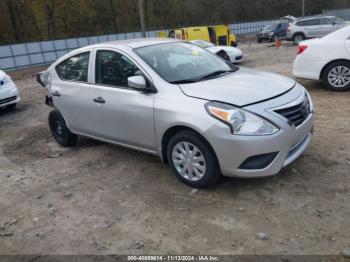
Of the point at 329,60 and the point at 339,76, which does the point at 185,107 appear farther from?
the point at 339,76

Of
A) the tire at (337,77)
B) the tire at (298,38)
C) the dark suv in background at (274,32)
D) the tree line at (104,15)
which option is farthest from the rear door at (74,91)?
the tree line at (104,15)

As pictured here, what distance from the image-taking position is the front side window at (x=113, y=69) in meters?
4.44

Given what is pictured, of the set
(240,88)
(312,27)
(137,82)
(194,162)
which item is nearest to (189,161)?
(194,162)

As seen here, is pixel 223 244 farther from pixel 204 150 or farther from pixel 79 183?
pixel 79 183

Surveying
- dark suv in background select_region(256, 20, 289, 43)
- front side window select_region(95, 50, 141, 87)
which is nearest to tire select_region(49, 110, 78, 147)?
front side window select_region(95, 50, 141, 87)

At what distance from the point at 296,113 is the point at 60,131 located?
12.3 ft

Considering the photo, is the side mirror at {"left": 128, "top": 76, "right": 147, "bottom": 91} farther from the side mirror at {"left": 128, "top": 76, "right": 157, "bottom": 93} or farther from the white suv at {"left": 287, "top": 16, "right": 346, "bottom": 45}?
the white suv at {"left": 287, "top": 16, "right": 346, "bottom": 45}

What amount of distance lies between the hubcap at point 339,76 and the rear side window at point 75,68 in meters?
5.05

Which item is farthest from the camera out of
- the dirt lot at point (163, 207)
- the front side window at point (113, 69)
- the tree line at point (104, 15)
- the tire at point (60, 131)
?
the tree line at point (104, 15)

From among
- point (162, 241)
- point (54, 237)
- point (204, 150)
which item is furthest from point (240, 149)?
point (54, 237)

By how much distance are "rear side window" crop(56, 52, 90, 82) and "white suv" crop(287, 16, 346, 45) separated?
1900cm

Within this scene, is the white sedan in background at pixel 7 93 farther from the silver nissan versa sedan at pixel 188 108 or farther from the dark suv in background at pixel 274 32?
the dark suv in background at pixel 274 32

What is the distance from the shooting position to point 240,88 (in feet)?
12.7

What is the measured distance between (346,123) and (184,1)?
39994 millimetres
